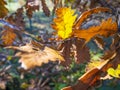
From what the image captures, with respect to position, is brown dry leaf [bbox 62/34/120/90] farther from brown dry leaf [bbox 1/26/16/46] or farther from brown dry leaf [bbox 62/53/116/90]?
brown dry leaf [bbox 1/26/16/46]

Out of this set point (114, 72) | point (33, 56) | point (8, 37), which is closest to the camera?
point (33, 56)

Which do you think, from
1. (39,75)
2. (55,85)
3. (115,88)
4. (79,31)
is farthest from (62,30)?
(39,75)

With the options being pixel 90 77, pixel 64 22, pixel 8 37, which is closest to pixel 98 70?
pixel 90 77

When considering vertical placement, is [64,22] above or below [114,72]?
above

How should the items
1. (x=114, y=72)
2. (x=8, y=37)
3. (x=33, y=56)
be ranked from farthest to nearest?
(x=8, y=37)
(x=114, y=72)
(x=33, y=56)

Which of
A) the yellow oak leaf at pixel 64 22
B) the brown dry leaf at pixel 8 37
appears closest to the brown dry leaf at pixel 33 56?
the yellow oak leaf at pixel 64 22

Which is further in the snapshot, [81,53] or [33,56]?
[81,53]

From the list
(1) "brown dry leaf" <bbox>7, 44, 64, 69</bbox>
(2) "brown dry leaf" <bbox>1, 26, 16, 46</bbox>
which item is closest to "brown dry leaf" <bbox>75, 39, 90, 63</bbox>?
(1) "brown dry leaf" <bbox>7, 44, 64, 69</bbox>

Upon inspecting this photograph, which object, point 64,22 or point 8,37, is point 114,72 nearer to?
point 64,22
